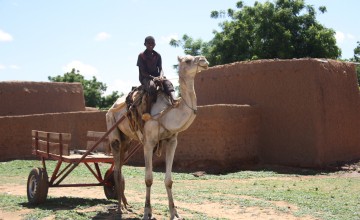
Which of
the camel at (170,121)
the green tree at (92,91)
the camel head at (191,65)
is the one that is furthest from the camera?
the green tree at (92,91)

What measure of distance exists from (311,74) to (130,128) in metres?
9.48

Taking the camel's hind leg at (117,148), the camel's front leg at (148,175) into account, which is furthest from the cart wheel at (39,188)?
the camel's front leg at (148,175)

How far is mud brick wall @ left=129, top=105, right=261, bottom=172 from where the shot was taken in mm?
15688

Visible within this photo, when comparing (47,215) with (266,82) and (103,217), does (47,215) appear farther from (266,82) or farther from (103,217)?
(266,82)

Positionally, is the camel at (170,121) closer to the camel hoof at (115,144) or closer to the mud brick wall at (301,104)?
the camel hoof at (115,144)

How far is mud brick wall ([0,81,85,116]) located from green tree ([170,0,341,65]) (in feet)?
28.6

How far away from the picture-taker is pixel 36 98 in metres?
23.4

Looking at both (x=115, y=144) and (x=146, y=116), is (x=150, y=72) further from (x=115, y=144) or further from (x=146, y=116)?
(x=115, y=144)

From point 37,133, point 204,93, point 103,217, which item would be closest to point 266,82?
point 204,93

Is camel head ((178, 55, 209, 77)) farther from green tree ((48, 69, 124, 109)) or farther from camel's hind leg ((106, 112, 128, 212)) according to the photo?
green tree ((48, 69, 124, 109))

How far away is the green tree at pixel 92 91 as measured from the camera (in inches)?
1586

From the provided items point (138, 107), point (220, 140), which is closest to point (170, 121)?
point (138, 107)

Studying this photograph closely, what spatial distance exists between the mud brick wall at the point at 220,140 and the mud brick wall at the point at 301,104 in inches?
23.8

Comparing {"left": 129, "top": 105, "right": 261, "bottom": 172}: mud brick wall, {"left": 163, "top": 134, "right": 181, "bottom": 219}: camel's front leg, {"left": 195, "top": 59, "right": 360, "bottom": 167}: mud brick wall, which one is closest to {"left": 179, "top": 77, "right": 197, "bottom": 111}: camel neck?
{"left": 163, "top": 134, "right": 181, "bottom": 219}: camel's front leg
